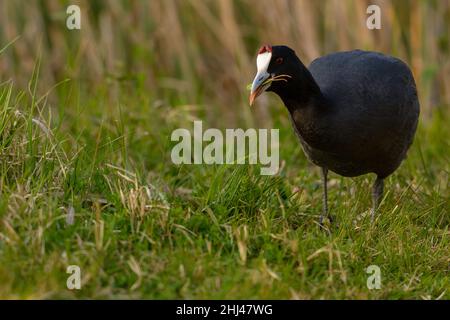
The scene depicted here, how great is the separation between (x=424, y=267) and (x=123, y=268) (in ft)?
4.49

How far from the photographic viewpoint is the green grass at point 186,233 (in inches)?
128

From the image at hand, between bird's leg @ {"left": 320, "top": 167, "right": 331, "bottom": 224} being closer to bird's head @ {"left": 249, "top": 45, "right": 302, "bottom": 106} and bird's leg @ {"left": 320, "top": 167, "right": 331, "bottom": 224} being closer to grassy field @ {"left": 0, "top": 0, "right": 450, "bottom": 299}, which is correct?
grassy field @ {"left": 0, "top": 0, "right": 450, "bottom": 299}

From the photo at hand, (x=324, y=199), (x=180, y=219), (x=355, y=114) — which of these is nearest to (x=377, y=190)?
(x=324, y=199)

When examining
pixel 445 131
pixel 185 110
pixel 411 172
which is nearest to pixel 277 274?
pixel 411 172

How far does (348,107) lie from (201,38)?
3.54 metres

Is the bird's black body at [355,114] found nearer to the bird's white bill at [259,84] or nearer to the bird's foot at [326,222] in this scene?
the bird's white bill at [259,84]

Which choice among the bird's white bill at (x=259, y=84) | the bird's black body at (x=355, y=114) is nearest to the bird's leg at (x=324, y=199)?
the bird's black body at (x=355, y=114)

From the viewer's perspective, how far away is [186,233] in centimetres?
358

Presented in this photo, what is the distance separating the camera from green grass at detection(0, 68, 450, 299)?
10.7 ft

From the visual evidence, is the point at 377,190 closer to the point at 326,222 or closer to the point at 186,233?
the point at 326,222

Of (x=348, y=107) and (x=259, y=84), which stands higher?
(x=259, y=84)

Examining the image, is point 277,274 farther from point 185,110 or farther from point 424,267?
point 185,110

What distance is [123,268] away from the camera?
10.9ft

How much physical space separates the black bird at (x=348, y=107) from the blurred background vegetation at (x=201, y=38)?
85.8 inches
